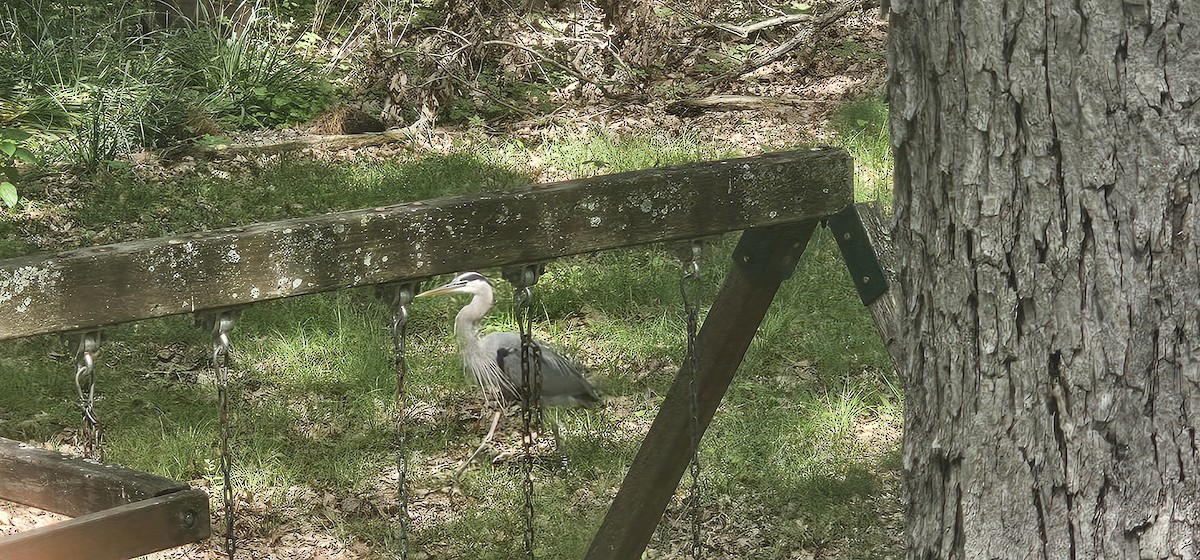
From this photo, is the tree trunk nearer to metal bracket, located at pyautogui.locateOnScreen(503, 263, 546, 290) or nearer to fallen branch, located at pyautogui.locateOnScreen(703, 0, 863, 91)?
metal bracket, located at pyautogui.locateOnScreen(503, 263, 546, 290)

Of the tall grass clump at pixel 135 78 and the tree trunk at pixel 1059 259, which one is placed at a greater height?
the tall grass clump at pixel 135 78

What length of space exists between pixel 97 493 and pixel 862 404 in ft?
10.7

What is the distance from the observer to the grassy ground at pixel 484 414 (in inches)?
165

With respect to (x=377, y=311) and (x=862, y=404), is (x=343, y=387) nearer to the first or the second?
(x=377, y=311)

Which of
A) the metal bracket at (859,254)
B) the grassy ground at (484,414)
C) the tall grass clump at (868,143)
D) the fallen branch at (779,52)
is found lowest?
the grassy ground at (484,414)

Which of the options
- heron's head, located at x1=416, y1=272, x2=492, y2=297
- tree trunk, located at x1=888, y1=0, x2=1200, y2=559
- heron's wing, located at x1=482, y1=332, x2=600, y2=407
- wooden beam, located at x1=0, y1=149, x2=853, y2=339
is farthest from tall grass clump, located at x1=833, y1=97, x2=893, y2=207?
tree trunk, located at x1=888, y1=0, x2=1200, y2=559

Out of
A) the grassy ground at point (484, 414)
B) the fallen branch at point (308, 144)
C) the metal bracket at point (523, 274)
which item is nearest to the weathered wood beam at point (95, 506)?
the metal bracket at point (523, 274)

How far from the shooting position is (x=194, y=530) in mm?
2203

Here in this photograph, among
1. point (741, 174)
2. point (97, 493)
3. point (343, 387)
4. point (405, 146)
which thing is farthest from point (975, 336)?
point (405, 146)

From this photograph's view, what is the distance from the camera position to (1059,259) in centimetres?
178

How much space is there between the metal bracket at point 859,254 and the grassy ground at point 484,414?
1789mm

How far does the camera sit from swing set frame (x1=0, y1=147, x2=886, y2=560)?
6.47ft

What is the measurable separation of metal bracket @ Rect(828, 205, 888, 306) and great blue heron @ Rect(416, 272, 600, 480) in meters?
2.31

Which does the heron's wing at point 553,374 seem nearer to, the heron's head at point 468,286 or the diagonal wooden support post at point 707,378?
the heron's head at point 468,286
